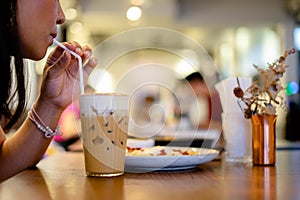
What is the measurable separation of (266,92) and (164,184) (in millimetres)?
470

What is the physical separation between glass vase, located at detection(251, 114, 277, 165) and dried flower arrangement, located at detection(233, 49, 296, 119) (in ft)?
0.08

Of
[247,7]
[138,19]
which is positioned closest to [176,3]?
[138,19]

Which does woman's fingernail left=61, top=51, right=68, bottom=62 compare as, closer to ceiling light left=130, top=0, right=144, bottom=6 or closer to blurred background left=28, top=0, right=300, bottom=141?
blurred background left=28, top=0, right=300, bottom=141

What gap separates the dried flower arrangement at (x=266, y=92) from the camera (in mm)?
1083

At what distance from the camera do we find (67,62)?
41.2 inches

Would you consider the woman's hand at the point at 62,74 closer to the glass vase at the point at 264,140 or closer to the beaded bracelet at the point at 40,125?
the beaded bracelet at the point at 40,125

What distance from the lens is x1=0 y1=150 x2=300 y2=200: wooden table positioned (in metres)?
0.67

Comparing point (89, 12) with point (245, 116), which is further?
point (89, 12)

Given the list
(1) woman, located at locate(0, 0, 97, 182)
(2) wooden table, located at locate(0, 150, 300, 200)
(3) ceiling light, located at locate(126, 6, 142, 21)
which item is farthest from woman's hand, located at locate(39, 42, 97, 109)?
(3) ceiling light, located at locate(126, 6, 142, 21)

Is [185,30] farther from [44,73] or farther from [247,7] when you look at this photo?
[44,73]

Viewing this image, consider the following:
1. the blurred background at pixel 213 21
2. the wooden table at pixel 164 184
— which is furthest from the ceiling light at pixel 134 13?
the wooden table at pixel 164 184

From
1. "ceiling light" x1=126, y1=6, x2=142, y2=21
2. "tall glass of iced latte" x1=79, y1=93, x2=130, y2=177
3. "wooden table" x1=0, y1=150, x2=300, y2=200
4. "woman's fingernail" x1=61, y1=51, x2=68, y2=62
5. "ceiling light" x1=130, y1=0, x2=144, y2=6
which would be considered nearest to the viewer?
"wooden table" x1=0, y1=150, x2=300, y2=200

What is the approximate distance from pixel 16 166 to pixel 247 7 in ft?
15.5

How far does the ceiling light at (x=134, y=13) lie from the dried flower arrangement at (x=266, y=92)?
3.71 meters
